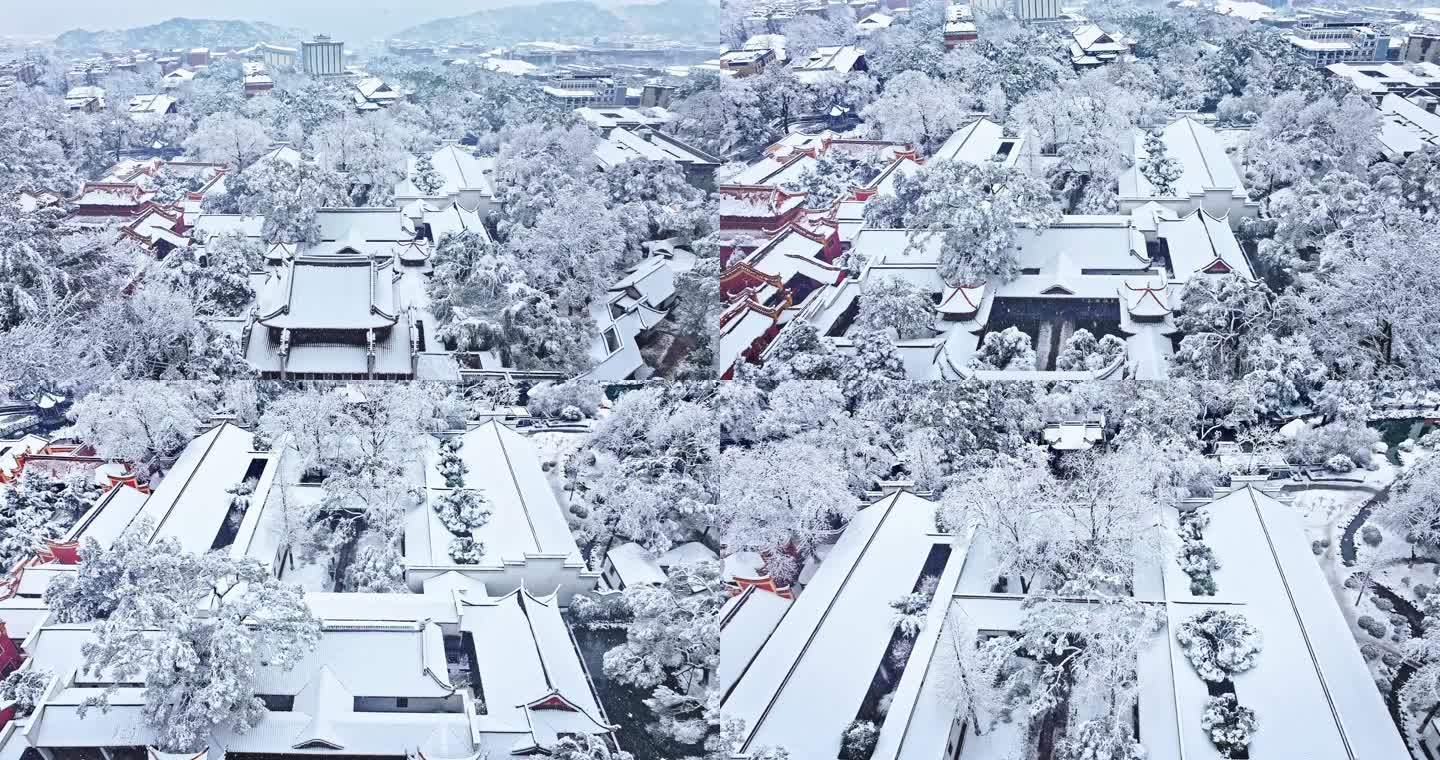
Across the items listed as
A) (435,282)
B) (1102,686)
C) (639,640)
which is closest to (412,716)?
(639,640)

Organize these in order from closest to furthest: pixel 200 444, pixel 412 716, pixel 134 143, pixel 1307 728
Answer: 1. pixel 1307 728
2. pixel 412 716
3. pixel 200 444
4. pixel 134 143

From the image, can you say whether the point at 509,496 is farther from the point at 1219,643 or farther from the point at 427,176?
the point at 1219,643

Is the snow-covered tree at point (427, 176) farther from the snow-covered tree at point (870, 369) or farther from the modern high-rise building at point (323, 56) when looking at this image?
the snow-covered tree at point (870, 369)

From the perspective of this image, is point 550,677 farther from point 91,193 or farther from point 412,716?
point 91,193

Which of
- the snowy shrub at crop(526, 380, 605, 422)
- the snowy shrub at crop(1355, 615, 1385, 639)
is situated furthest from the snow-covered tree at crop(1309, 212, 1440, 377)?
the snowy shrub at crop(526, 380, 605, 422)

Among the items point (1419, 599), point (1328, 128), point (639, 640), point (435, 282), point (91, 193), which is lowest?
point (639, 640)

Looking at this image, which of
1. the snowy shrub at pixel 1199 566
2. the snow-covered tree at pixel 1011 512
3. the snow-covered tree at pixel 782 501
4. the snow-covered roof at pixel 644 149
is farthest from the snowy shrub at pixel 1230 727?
the snow-covered roof at pixel 644 149

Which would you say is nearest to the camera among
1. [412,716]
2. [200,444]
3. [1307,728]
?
[1307,728]
